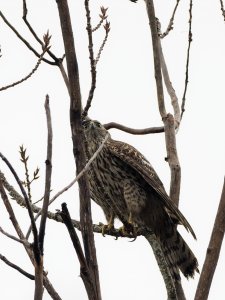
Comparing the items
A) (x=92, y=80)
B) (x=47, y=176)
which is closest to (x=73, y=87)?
(x=47, y=176)

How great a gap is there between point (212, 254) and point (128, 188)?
427 centimetres

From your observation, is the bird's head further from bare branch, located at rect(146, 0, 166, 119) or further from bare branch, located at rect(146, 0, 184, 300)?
bare branch, located at rect(146, 0, 166, 119)

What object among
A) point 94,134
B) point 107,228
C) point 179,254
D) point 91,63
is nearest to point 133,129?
point 107,228

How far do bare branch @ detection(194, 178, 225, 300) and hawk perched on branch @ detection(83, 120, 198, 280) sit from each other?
12.7 ft

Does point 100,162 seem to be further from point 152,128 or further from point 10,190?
point 10,190

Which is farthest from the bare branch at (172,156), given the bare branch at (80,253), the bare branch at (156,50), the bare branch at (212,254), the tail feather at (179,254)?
the bare branch at (80,253)

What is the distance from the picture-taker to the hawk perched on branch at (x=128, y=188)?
22.8 feet

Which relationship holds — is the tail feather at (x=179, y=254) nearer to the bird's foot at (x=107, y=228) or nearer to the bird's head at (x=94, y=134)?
the bird's foot at (x=107, y=228)

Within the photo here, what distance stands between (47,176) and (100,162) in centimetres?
484

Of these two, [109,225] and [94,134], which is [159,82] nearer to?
[109,225]

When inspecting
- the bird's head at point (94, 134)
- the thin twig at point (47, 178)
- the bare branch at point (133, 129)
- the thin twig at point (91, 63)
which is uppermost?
the bird's head at point (94, 134)

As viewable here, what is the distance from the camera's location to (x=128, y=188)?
711 cm

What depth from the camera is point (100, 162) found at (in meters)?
7.14

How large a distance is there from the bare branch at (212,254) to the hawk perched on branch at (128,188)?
3.88 meters
